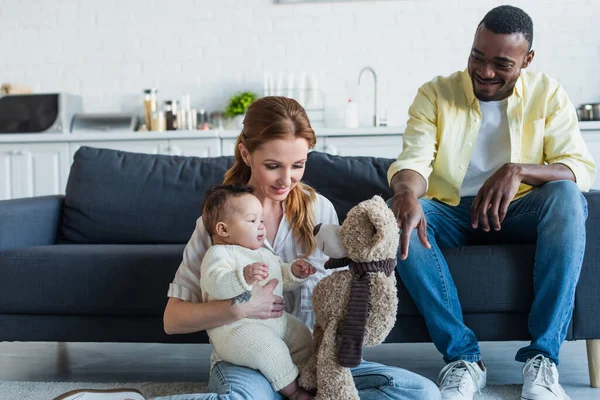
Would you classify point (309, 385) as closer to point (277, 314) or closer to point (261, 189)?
point (277, 314)

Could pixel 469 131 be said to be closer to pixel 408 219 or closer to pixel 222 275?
pixel 408 219

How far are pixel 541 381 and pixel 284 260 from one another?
718 mm

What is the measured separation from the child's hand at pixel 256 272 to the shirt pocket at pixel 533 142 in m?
1.05

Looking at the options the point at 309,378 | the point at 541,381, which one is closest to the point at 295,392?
the point at 309,378

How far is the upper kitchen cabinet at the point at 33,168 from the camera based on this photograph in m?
4.41

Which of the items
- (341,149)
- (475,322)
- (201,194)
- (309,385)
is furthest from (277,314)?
(341,149)

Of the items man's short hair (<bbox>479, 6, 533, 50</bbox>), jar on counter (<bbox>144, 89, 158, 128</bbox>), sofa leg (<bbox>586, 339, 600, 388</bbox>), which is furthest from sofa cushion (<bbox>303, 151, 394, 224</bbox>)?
jar on counter (<bbox>144, 89, 158, 128</bbox>)

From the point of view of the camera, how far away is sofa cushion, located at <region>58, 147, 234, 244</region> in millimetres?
2559

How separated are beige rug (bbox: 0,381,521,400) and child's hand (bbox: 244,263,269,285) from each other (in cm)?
71

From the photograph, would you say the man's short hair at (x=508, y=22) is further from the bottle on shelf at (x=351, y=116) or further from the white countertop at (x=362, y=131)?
the bottle on shelf at (x=351, y=116)

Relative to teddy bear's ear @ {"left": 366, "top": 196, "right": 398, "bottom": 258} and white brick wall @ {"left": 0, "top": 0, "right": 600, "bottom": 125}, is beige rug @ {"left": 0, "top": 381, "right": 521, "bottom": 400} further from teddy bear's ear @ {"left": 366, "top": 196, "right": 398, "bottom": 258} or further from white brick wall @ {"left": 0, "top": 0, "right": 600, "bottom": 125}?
white brick wall @ {"left": 0, "top": 0, "right": 600, "bottom": 125}

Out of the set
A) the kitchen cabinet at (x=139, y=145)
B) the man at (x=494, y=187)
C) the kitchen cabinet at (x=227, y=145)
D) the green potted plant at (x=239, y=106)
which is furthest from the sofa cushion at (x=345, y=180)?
the green potted plant at (x=239, y=106)

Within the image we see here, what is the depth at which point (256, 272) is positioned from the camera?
1.48 metres

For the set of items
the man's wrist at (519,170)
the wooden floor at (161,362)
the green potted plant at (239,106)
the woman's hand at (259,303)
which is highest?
the green potted plant at (239,106)
